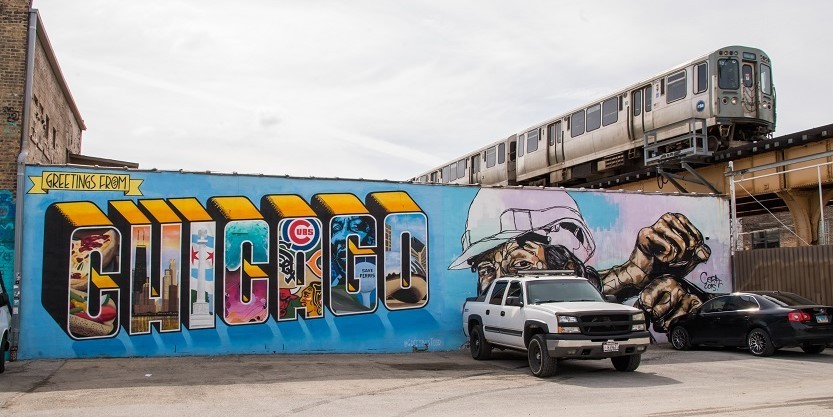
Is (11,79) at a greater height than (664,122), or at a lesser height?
lesser

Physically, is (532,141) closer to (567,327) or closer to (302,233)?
(302,233)

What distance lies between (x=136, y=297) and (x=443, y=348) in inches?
283

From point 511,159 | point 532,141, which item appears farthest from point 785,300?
point 511,159

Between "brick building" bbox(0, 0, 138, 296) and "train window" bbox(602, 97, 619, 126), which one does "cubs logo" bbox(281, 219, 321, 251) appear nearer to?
"brick building" bbox(0, 0, 138, 296)

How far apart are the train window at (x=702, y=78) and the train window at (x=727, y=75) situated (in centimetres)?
38

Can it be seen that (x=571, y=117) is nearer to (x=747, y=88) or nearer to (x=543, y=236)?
(x=747, y=88)

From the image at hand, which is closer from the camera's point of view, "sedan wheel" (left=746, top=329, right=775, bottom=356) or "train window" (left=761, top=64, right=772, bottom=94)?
"sedan wheel" (left=746, top=329, right=775, bottom=356)

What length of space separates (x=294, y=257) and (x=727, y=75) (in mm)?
14809

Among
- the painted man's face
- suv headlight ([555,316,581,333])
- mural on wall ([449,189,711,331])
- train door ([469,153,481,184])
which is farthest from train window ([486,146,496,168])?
suv headlight ([555,316,581,333])

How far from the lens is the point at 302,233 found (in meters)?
16.1

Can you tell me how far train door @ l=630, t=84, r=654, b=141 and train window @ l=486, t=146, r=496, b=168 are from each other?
1111 cm

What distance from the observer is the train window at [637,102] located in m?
24.8

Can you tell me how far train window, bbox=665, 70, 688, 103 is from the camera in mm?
22911

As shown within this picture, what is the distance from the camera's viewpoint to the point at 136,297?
48.4 feet
